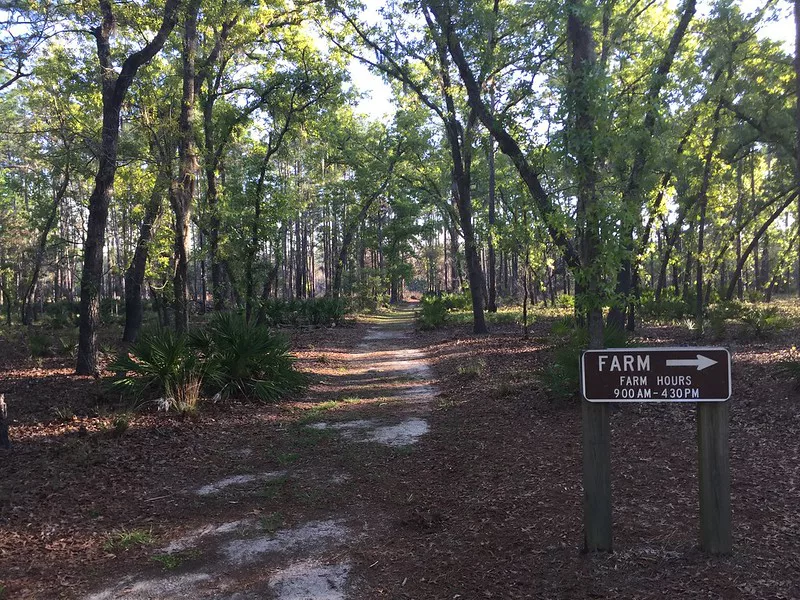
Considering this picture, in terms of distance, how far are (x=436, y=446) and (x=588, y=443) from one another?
3.29m

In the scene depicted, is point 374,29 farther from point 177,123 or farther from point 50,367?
point 50,367

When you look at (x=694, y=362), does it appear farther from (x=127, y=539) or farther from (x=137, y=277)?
(x=137, y=277)

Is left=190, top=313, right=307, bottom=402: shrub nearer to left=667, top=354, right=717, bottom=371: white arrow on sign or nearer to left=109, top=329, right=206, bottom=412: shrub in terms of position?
left=109, top=329, right=206, bottom=412: shrub

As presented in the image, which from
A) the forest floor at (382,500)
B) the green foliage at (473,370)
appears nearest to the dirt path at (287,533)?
the forest floor at (382,500)

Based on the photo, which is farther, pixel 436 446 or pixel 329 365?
pixel 329 365

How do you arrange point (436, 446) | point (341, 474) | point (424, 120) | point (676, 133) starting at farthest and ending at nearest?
point (424, 120)
point (676, 133)
point (436, 446)
point (341, 474)

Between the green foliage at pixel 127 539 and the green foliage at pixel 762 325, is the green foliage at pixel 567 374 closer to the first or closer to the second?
the green foliage at pixel 127 539

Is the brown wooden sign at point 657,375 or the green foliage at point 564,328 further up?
the brown wooden sign at point 657,375

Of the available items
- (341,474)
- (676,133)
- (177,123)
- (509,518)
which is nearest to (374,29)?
(177,123)

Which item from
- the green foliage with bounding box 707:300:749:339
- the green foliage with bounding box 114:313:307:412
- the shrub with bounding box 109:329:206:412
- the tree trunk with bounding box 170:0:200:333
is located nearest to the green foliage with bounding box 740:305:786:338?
Answer: the green foliage with bounding box 707:300:749:339

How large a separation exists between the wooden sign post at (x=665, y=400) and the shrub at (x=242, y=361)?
6.47 meters

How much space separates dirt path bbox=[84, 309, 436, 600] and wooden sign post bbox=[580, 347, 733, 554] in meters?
1.69

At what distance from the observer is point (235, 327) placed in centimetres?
952

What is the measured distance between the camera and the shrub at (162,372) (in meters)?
7.95
